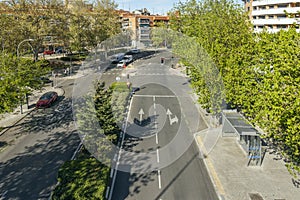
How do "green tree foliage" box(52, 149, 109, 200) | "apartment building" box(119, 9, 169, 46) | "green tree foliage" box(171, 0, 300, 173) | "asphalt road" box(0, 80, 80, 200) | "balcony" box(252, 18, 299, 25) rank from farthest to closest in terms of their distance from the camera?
"apartment building" box(119, 9, 169, 46), "balcony" box(252, 18, 299, 25), "asphalt road" box(0, 80, 80, 200), "green tree foliage" box(52, 149, 109, 200), "green tree foliage" box(171, 0, 300, 173)

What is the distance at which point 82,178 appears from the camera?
13.7 metres

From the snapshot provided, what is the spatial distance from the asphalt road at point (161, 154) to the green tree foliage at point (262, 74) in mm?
4444

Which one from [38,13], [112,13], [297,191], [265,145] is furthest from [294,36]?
[112,13]

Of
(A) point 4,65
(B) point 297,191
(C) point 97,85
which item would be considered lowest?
(B) point 297,191

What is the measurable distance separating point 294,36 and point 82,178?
1223 cm

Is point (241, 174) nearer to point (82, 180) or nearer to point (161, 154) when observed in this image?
point (161, 154)

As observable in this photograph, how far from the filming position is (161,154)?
1941 cm

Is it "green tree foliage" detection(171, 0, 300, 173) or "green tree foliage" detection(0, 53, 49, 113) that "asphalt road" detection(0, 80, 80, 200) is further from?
"green tree foliage" detection(171, 0, 300, 173)

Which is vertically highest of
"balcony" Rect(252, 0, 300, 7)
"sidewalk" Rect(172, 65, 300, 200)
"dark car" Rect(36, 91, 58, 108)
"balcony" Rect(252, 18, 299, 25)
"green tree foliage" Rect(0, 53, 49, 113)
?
"balcony" Rect(252, 0, 300, 7)

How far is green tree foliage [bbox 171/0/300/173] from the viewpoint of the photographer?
34.4 ft

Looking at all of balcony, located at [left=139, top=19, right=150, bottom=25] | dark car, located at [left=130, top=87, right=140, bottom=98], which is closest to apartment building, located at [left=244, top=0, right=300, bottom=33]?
dark car, located at [left=130, top=87, right=140, bottom=98]

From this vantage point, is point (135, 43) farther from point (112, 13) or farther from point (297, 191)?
point (297, 191)

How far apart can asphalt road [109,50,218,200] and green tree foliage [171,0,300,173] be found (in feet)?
14.6

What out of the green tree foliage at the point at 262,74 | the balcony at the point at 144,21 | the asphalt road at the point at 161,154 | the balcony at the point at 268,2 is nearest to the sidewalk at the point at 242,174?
the asphalt road at the point at 161,154
